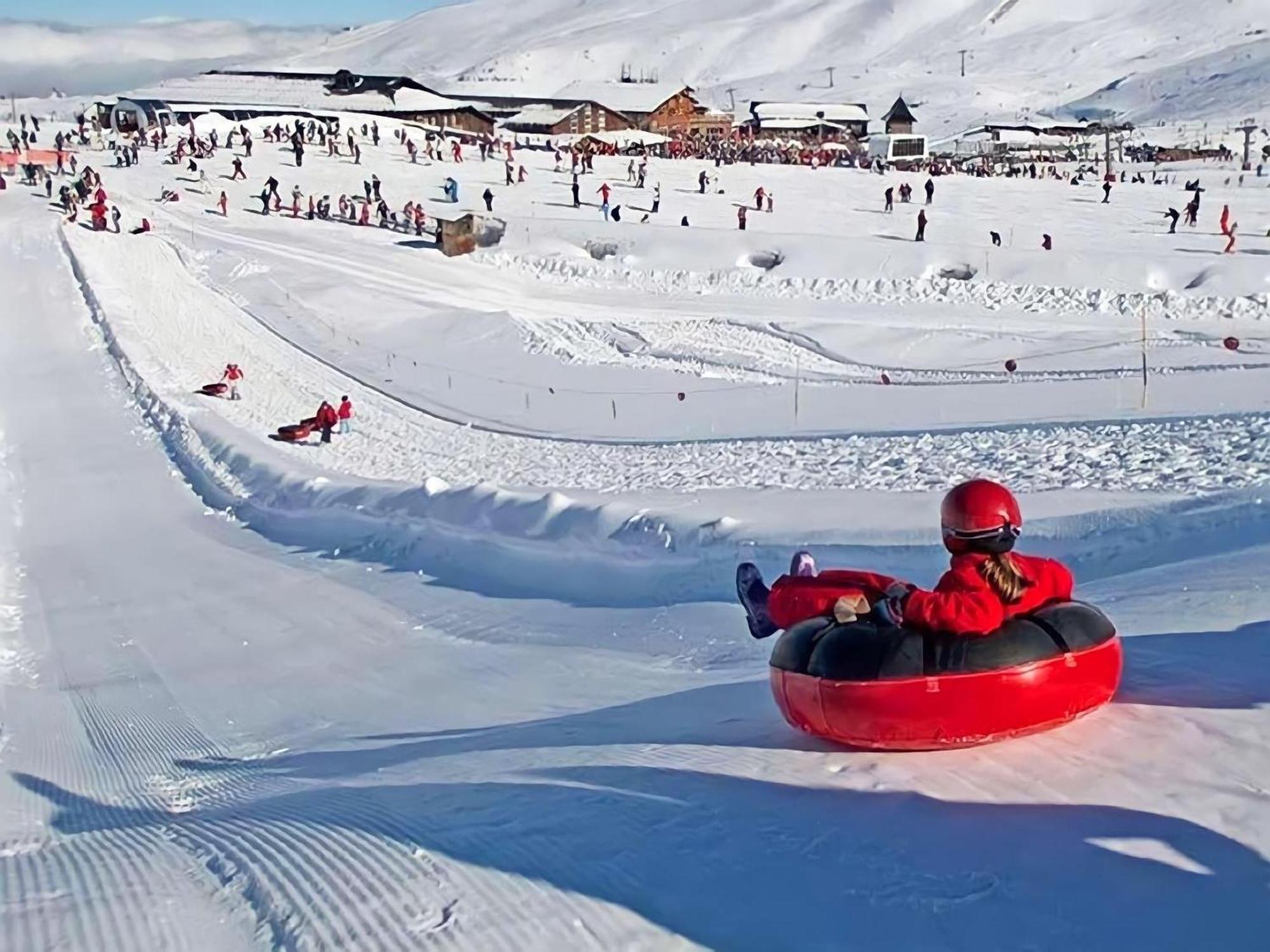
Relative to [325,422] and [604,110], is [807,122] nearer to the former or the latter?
[604,110]

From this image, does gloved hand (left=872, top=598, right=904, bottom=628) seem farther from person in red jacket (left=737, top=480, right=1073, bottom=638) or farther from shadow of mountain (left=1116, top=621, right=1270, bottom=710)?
shadow of mountain (left=1116, top=621, right=1270, bottom=710)

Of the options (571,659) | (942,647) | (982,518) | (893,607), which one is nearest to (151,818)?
(571,659)

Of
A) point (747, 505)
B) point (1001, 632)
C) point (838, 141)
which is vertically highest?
point (838, 141)

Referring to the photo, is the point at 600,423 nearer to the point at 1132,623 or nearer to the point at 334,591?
the point at 334,591

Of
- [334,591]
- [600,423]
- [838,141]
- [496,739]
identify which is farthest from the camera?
[838,141]

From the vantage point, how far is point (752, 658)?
830 cm

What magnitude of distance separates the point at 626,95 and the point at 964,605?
8818cm

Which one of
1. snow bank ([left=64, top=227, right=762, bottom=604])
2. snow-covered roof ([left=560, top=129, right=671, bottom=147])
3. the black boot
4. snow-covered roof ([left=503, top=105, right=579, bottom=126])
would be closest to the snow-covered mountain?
snow-covered roof ([left=503, top=105, right=579, bottom=126])

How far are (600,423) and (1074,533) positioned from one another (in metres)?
12.2

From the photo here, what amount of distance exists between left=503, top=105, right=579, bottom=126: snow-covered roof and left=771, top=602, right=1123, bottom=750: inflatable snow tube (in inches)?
3023

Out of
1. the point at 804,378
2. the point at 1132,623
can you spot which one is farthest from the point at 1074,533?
the point at 804,378

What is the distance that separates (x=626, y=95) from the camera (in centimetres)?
8931

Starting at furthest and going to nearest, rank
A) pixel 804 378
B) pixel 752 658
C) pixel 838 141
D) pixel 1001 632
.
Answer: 1. pixel 838 141
2. pixel 804 378
3. pixel 752 658
4. pixel 1001 632

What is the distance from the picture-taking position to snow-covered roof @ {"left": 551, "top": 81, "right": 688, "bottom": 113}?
284ft
